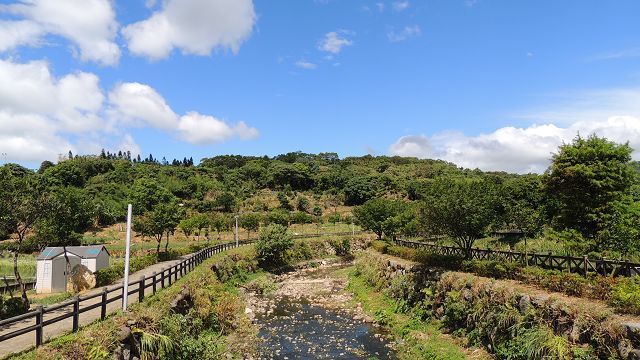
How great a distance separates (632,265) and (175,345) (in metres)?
18.9

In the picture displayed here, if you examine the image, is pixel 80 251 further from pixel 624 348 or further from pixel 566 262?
pixel 624 348

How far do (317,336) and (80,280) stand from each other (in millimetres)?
14677

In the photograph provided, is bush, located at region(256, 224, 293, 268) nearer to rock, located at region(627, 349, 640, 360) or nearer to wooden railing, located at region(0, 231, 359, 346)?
wooden railing, located at region(0, 231, 359, 346)

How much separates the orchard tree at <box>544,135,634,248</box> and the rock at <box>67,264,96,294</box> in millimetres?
31256

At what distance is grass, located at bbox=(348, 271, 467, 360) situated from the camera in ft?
59.7

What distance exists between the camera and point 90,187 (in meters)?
104

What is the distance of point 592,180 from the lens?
28.2m

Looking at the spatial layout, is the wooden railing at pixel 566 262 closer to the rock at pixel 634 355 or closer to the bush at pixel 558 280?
the bush at pixel 558 280

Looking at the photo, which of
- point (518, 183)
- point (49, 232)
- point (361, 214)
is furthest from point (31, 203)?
point (518, 183)

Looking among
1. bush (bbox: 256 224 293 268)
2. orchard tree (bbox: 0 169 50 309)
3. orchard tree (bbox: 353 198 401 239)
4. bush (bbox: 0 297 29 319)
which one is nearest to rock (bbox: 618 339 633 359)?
bush (bbox: 0 297 29 319)

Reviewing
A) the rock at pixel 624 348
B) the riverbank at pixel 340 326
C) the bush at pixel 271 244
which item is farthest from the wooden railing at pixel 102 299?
the rock at pixel 624 348

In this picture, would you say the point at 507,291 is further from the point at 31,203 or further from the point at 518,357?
the point at 31,203

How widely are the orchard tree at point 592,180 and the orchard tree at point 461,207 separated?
7603 mm

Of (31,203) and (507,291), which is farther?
(31,203)
